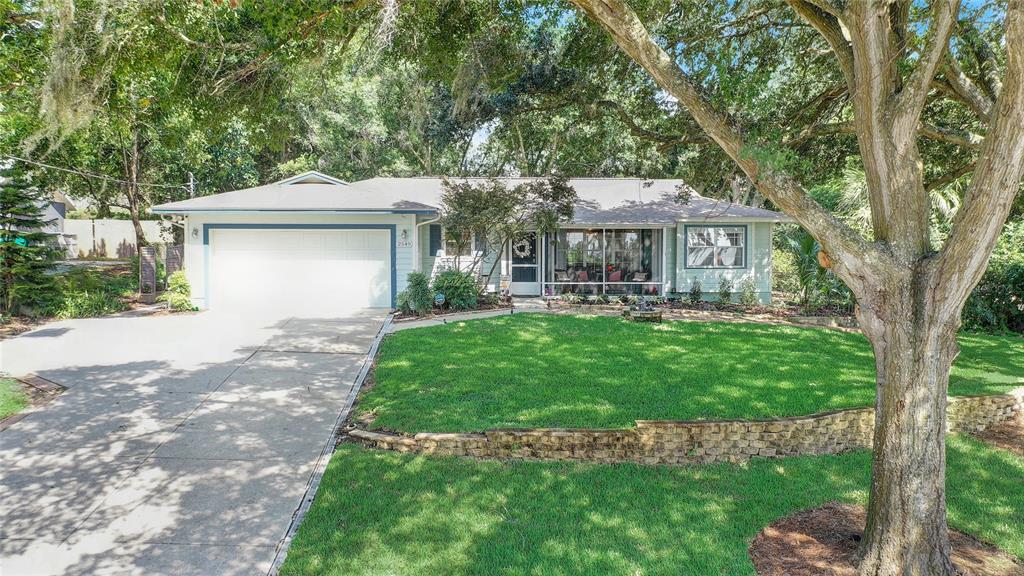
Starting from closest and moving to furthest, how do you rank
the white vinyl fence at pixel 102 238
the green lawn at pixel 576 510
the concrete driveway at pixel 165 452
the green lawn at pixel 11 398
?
1. the green lawn at pixel 576 510
2. the concrete driveway at pixel 165 452
3. the green lawn at pixel 11 398
4. the white vinyl fence at pixel 102 238

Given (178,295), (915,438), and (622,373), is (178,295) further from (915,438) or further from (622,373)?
(915,438)

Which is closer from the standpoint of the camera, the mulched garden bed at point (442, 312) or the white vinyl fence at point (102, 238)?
the mulched garden bed at point (442, 312)

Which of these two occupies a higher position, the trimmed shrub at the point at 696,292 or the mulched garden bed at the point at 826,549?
the trimmed shrub at the point at 696,292

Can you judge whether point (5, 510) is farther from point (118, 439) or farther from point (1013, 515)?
point (1013, 515)

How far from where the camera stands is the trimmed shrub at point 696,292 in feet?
50.3

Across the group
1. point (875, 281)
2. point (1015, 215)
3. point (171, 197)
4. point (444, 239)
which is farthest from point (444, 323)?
point (171, 197)

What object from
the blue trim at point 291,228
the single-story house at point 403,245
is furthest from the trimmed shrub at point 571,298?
the blue trim at point 291,228

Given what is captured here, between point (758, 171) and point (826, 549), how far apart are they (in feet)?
8.16

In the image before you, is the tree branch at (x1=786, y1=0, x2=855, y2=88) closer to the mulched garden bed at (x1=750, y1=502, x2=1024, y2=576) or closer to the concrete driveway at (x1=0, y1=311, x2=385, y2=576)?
the mulched garden bed at (x1=750, y1=502, x2=1024, y2=576)

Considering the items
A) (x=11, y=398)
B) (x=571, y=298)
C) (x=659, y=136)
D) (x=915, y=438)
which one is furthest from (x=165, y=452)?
(x=571, y=298)

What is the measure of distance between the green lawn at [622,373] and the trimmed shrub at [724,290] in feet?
12.9

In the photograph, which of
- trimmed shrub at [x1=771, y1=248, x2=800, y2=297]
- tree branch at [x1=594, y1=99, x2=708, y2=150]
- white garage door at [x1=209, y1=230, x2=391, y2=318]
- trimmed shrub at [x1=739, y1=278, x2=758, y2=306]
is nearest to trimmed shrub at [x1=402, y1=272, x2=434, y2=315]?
white garage door at [x1=209, y1=230, x2=391, y2=318]

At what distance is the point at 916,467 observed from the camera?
3.22 metres

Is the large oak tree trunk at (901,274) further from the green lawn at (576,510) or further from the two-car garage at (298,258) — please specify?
the two-car garage at (298,258)
